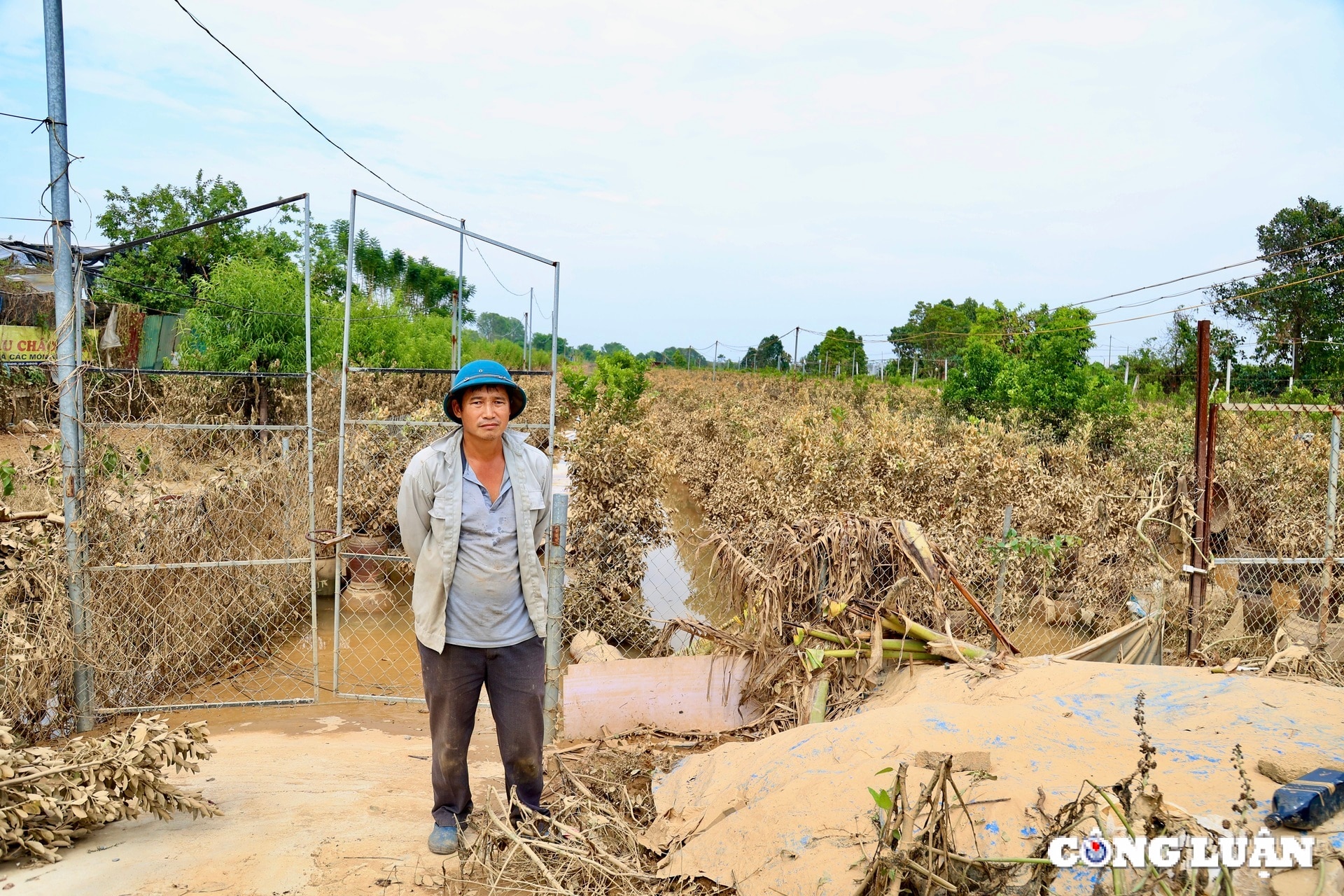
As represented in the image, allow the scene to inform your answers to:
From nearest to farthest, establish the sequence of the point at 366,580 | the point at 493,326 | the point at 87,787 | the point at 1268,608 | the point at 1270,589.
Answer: the point at 87,787, the point at 1268,608, the point at 1270,589, the point at 366,580, the point at 493,326

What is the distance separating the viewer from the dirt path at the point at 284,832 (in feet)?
9.57

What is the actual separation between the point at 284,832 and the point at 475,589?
4.08ft

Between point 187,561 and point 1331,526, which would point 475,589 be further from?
point 1331,526

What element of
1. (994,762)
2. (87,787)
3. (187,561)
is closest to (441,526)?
(87,787)

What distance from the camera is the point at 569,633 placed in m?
7.39

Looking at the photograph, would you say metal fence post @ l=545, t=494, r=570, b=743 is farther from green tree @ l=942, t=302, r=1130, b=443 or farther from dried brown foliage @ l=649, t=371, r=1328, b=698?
green tree @ l=942, t=302, r=1130, b=443

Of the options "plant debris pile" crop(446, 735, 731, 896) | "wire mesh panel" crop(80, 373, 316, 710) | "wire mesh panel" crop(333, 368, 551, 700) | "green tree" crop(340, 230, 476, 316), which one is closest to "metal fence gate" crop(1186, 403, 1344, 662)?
"plant debris pile" crop(446, 735, 731, 896)

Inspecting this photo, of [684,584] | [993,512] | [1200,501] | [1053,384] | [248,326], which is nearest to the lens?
[1200,501]

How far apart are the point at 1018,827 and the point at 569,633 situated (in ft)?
17.2

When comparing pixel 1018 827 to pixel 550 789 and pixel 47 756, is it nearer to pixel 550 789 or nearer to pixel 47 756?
pixel 550 789

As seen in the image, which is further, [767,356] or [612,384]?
[767,356]

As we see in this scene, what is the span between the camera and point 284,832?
332cm

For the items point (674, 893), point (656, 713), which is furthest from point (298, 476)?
point (674, 893)

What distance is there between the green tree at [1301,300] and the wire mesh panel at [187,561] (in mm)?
23821
